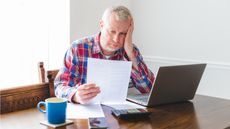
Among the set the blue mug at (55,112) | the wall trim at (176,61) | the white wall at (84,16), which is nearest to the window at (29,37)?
the white wall at (84,16)

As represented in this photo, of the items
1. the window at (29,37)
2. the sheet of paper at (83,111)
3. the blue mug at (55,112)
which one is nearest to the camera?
the blue mug at (55,112)

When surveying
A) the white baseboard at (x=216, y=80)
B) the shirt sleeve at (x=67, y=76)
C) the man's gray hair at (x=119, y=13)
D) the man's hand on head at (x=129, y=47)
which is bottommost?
the white baseboard at (x=216, y=80)

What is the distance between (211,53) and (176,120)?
1632 millimetres

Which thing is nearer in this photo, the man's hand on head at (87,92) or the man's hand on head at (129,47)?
the man's hand on head at (87,92)

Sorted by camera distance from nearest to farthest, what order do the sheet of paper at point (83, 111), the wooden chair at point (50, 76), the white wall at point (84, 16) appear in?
the sheet of paper at point (83, 111) < the wooden chair at point (50, 76) < the white wall at point (84, 16)

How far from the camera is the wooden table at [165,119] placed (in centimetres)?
114

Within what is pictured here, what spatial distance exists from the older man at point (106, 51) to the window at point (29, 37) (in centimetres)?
86

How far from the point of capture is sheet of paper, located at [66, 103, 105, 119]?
4.04ft

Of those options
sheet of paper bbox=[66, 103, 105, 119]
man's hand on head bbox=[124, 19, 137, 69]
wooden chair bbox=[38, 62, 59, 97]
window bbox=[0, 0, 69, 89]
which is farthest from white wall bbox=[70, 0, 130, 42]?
sheet of paper bbox=[66, 103, 105, 119]

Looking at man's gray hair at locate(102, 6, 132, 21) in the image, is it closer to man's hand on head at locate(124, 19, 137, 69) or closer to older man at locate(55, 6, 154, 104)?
older man at locate(55, 6, 154, 104)

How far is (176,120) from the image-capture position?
1.28 m

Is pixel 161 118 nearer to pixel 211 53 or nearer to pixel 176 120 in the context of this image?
pixel 176 120

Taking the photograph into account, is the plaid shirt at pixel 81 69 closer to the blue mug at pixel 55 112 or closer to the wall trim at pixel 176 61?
the blue mug at pixel 55 112

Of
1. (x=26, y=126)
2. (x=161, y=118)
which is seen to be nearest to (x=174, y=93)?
(x=161, y=118)
